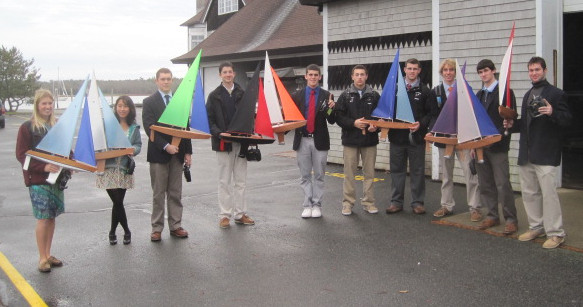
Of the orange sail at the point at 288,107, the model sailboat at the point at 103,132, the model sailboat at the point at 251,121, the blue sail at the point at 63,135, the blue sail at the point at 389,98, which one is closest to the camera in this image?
the blue sail at the point at 63,135

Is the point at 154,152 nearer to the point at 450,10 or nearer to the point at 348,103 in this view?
the point at 348,103

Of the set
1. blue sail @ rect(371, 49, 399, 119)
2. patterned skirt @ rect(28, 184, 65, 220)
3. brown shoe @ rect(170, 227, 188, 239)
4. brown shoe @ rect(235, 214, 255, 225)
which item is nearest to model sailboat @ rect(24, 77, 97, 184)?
patterned skirt @ rect(28, 184, 65, 220)

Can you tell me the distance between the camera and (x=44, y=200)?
5602mm

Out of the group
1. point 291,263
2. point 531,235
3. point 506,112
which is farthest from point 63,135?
point 531,235

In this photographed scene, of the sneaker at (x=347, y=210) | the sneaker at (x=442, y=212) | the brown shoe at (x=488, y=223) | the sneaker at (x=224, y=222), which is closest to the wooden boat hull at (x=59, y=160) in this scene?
the sneaker at (x=224, y=222)

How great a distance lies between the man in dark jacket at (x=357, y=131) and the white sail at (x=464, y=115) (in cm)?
126

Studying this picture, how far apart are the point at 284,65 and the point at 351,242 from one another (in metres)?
18.0

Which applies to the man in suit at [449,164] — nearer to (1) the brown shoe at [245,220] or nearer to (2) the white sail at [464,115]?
(2) the white sail at [464,115]

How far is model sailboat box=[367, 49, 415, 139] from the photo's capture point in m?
7.40

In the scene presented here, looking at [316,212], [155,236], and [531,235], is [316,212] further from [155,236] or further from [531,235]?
[531,235]

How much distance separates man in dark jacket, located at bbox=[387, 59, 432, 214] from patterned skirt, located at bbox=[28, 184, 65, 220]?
4409mm

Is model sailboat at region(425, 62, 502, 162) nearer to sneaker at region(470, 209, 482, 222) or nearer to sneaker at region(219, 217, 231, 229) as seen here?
sneaker at region(470, 209, 482, 222)

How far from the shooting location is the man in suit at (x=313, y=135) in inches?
299

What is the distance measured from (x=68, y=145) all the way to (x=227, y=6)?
90.4 ft
